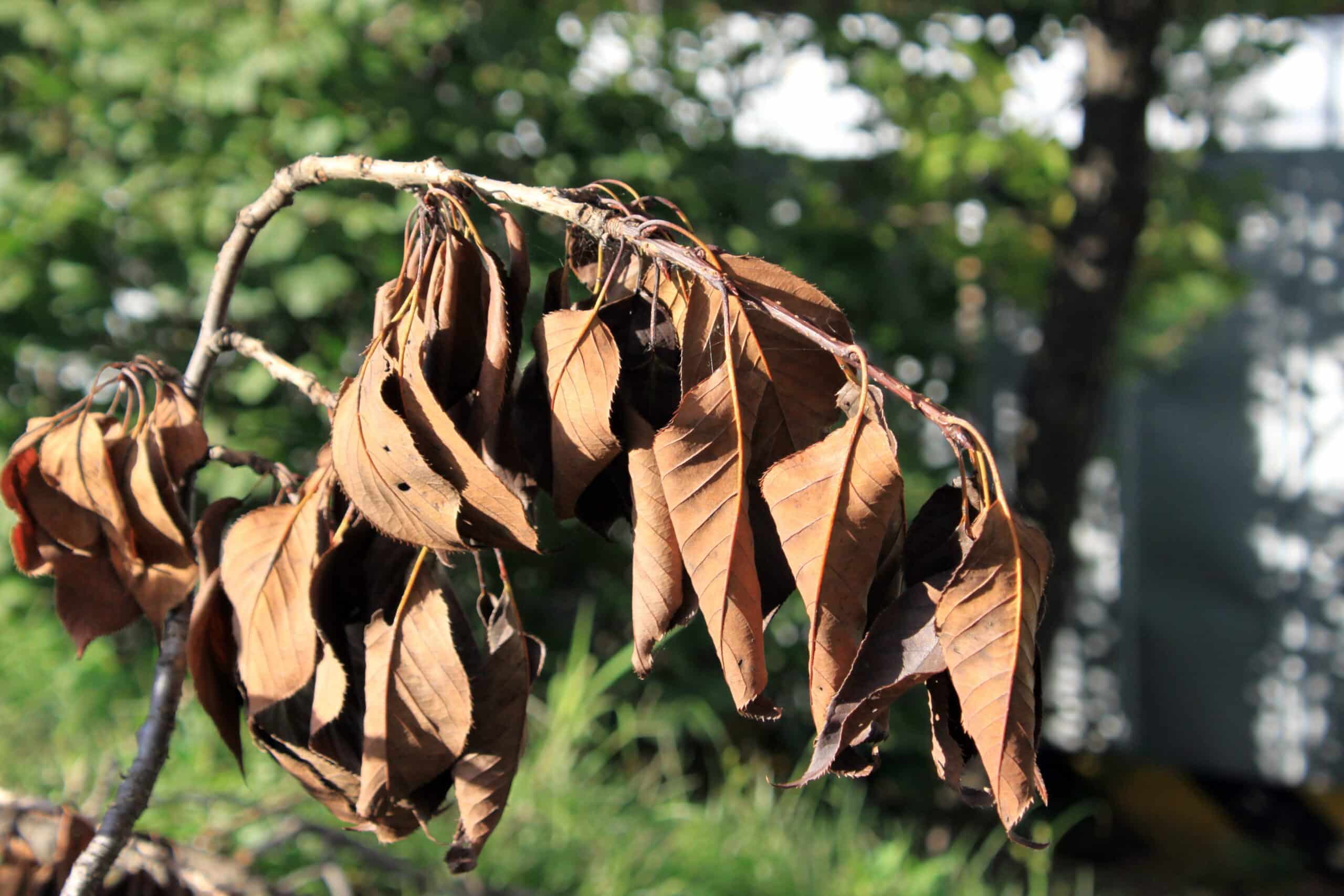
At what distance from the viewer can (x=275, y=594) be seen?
0.80 meters

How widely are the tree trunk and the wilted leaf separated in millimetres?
2863

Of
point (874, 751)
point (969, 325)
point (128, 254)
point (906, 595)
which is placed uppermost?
point (906, 595)

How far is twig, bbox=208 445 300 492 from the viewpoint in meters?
0.90

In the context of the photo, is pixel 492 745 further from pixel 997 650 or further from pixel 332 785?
pixel 997 650

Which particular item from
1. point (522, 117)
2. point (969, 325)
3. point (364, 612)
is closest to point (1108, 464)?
point (969, 325)

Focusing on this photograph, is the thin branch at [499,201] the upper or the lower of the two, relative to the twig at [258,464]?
upper

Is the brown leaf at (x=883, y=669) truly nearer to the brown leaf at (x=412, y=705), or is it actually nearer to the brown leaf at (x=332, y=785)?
the brown leaf at (x=412, y=705)

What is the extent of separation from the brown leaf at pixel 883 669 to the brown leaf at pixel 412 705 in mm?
273

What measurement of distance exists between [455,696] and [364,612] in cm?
12

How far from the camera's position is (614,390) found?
678 millimetres

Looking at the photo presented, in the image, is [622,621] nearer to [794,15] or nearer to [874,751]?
[794,15]

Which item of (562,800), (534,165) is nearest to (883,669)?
(562,800)

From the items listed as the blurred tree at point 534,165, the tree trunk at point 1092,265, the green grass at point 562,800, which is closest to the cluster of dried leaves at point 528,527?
the green grass at point 562,800

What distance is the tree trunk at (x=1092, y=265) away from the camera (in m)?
3.33
